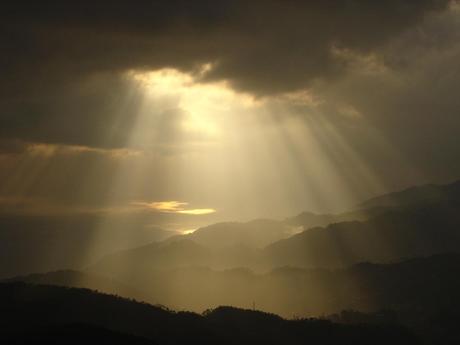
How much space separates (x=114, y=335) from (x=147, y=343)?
1013 centimetres

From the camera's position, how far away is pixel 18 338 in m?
150

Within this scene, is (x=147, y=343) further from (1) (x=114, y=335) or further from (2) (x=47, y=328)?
(2) (x=47, y=328)

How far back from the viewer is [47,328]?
16138 centimetres

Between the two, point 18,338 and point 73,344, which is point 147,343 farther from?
point 18,338

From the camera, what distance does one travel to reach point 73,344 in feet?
487

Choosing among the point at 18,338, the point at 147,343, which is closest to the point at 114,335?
the point at 147,343

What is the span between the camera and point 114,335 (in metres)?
157

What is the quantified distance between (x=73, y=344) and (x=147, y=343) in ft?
60.5

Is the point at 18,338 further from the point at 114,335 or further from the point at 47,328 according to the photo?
the point at 114,335

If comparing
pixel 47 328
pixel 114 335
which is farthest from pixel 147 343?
pixel 47 328

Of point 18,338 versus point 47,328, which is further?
point 47,328

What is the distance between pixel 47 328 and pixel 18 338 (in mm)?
11903

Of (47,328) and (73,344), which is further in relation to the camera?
(47,328)

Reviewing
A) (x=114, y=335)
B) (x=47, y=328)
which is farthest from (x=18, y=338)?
(x=114, y=335)
